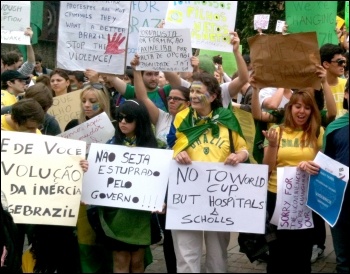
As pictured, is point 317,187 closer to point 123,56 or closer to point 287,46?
point 287,46

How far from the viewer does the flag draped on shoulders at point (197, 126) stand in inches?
175

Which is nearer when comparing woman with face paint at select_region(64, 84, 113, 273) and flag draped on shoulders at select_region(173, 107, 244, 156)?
flag draped on shoulders at select_region(173, 107, 244, 156)

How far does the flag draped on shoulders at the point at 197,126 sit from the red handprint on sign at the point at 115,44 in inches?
69.9

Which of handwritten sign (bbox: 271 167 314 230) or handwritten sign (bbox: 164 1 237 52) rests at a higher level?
handwritten sign (bbox: 164 1 237 52)

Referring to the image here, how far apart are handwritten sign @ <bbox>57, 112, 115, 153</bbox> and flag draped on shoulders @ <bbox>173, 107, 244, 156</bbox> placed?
32.9 inches

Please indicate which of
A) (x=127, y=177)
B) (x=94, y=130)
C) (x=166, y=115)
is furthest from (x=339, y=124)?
(x=94, y=130)

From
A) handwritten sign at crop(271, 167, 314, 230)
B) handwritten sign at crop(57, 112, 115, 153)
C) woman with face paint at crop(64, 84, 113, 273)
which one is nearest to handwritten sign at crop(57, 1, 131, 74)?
handwritten sign at crop(57, 112, 115, 153)

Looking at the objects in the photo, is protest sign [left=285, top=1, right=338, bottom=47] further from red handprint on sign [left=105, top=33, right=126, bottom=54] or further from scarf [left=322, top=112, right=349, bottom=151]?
scarf [left=322, top=112, right=349, bottom=151]

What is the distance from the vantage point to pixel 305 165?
4293mm

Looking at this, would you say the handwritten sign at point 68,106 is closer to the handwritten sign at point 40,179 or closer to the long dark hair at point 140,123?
the long dark hair at point 140,123

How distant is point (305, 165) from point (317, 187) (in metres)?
0.18

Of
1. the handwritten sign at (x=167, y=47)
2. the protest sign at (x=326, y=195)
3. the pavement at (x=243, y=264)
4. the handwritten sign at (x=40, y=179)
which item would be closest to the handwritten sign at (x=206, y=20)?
the handwritten sign at (x=167, y=47)

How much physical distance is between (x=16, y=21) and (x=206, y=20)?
2.56 metres

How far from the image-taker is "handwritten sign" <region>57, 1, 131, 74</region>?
6051 millimetres
